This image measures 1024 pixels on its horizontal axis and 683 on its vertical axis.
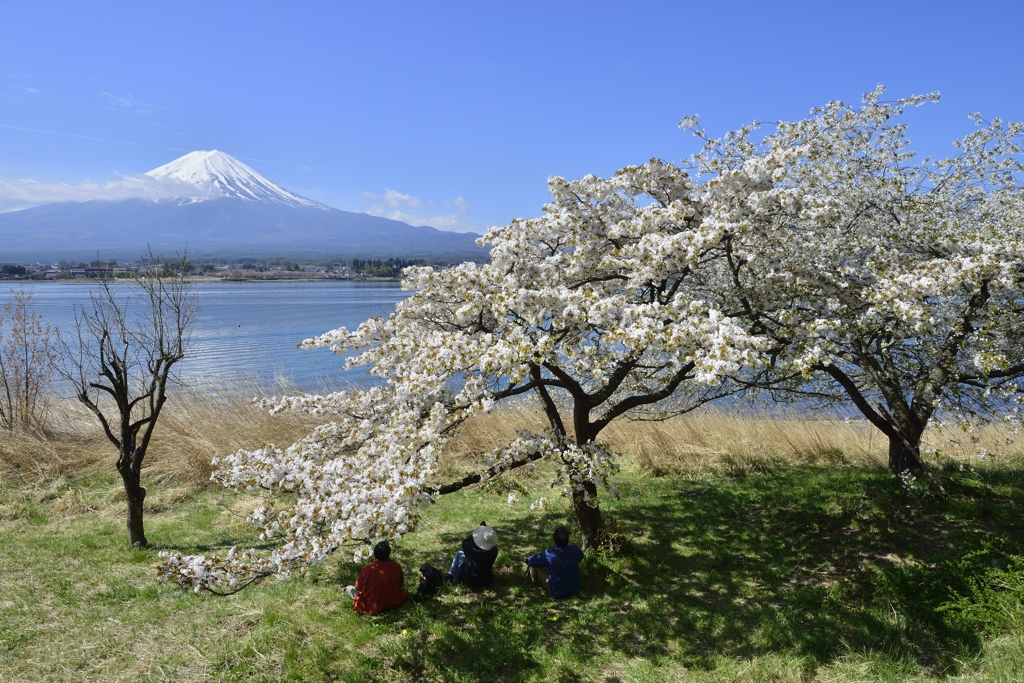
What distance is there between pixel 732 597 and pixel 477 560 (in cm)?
276

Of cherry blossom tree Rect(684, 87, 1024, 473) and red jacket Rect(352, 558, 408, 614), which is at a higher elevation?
cherry blossom tree Rect(684, 87, 1024, 473)

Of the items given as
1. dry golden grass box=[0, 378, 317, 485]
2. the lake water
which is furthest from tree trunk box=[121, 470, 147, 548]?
the lake water

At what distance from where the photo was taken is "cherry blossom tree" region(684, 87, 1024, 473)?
5.62m

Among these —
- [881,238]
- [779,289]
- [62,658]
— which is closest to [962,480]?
[881,238]

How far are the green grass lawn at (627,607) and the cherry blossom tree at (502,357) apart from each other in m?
0.79

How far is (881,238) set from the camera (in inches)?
293

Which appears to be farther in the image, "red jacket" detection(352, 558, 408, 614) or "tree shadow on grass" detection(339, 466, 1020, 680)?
"red jacket" detection(352, 558, 408, 614)

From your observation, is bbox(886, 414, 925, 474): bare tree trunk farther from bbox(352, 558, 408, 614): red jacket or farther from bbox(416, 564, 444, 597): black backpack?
bbox(352, 558, 408, 614): red jacket

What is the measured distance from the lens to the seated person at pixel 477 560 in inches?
254

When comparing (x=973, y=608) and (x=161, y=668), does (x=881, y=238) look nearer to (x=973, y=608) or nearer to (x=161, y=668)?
(x=973, y=608)

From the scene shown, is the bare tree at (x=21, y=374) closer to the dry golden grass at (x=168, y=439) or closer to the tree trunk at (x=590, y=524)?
the dry golden grass at (x=168, y=439)

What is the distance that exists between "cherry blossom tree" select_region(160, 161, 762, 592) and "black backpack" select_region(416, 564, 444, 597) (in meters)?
1.01

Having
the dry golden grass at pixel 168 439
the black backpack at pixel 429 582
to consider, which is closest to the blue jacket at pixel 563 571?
the black backpack at pixel 429 582

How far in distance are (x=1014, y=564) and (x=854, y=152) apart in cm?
632
